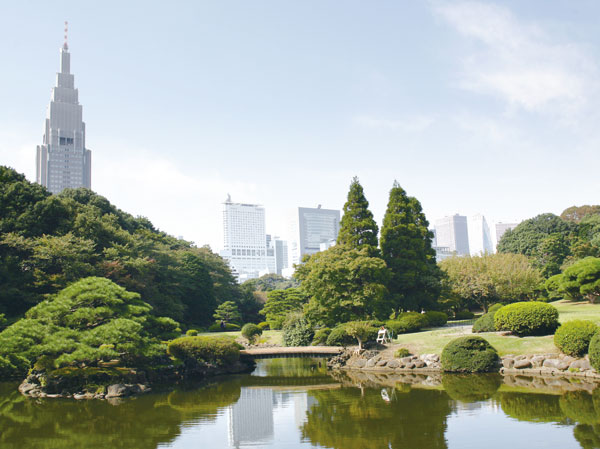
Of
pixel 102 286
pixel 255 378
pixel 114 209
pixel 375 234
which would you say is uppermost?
pixel 114 209

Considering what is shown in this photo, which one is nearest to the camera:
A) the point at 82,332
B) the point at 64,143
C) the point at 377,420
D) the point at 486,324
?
the point at 377,420

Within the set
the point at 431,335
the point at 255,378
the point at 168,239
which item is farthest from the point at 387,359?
the point at 168,239

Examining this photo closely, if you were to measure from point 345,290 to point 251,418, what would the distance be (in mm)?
15849

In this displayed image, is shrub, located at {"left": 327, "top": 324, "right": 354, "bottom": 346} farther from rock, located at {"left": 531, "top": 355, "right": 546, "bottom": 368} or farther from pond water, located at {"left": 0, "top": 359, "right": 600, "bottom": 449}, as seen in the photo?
rock, located at {"left": 531, "top": 355, "right": 546, "bottom": 368}

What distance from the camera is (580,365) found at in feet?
55.9

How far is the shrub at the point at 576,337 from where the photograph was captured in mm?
17297

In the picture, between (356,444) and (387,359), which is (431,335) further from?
(356,444)

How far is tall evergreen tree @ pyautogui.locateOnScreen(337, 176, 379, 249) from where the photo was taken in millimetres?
32906

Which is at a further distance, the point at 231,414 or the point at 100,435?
the point at 231,414

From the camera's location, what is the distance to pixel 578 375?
16.8 meters

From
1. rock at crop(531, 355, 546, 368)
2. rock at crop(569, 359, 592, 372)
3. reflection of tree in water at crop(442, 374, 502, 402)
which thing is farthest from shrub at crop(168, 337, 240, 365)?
rock at crop(569, 359, 592, 372)

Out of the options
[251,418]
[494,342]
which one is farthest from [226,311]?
[251,418]

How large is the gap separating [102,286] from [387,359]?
12588 millimetres

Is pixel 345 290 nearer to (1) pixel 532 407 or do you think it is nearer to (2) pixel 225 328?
(1) pixel 532 407
